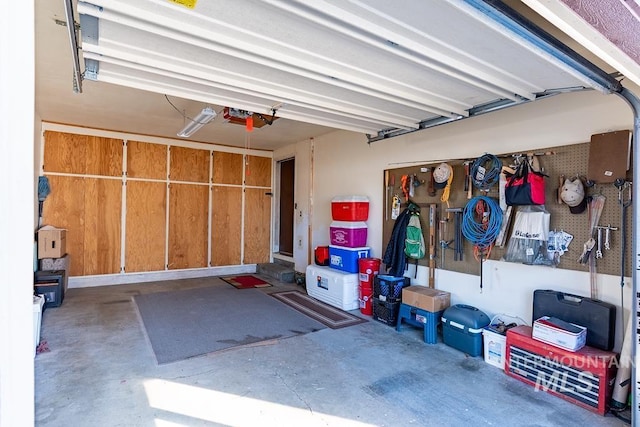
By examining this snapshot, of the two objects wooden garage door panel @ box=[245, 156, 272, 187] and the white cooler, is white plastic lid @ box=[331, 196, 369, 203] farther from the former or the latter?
wooden garage door panel @ box=[245, 156, 272, 187]

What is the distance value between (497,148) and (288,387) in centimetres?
298

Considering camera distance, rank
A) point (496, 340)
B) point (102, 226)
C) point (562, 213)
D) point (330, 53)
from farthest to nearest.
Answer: point (102, 226), point (496, 340), point (562, 213), point (330, 53)

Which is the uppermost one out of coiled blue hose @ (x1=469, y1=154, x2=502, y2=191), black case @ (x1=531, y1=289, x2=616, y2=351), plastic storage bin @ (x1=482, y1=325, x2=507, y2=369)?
coiled blue hose @ (x1=469, y1=154, x2=502, y2=191)

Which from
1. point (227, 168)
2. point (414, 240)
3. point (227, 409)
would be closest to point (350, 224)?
point (414, 240)

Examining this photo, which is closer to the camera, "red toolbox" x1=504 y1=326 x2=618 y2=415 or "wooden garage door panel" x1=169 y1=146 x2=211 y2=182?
"red toolbox" x1=504 y1=326 x2=618 y2=415

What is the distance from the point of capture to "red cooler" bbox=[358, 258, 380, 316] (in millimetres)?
4613

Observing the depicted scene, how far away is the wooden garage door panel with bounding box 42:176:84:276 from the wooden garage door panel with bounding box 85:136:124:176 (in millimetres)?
303

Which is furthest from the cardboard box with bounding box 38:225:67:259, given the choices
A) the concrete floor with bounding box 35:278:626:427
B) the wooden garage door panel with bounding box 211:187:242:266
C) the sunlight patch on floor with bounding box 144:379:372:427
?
the sunlight patch on floor with bounding box 144:379:372:427

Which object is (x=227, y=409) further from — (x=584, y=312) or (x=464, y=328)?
(x=584, y=312)

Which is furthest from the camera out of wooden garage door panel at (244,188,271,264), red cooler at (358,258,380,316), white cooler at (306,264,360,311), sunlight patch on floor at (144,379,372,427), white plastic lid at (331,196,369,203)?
wooden garage door panel at (244,188,271,264)

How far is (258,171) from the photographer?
24.8ft

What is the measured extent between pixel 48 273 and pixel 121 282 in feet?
5.04
